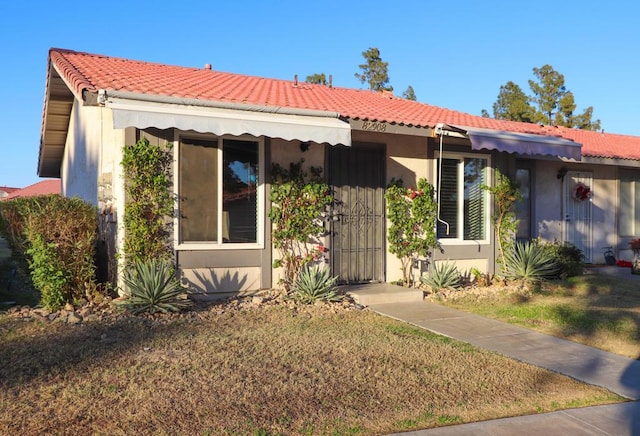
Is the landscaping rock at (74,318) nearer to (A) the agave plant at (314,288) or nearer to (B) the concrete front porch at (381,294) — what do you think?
(A) the agave plant at (314,288)

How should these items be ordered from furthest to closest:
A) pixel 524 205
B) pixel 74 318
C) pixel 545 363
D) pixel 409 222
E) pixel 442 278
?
pixel 524 205 → pixel 409 222 → pixel 442 278 → pixel 74 318 → pixel 545 363

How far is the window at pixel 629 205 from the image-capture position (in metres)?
15.7

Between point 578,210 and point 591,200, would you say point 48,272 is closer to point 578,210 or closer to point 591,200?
point 578,210

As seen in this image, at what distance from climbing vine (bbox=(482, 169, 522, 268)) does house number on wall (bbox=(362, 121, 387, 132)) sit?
3.22m

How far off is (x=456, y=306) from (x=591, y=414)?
4.89 m

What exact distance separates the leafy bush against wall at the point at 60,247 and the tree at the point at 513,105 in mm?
26602

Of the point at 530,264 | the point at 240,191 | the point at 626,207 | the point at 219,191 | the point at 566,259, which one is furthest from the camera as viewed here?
the point at 626,207

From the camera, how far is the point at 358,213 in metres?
10.8

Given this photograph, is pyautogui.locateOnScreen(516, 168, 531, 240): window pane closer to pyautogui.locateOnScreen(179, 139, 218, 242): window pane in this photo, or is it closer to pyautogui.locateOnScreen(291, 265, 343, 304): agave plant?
pyautogui.locateOnScreen(291, 265, 343, 304): agave plant

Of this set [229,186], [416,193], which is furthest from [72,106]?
[416,193]

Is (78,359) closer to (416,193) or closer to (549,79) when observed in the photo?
(416,193)

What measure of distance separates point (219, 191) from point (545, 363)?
5.62 meters

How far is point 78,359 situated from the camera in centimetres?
583

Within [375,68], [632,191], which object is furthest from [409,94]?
[632,191]
